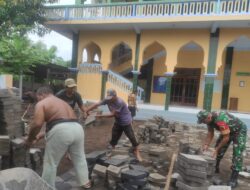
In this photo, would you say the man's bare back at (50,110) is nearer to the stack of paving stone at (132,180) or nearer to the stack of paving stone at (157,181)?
the stack of paving stone at (132,180)

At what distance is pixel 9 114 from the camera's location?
17.9 ft

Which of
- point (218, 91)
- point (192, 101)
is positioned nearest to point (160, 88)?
point (192, 101)

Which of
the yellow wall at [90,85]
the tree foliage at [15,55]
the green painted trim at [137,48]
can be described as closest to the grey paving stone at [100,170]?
the tree foliage at [15,55]

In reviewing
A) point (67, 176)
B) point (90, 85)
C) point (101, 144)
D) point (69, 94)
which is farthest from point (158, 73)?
point (67, 176)

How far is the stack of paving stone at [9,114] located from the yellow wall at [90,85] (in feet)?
29.4

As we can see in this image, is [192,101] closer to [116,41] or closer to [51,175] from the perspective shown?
[116,41]

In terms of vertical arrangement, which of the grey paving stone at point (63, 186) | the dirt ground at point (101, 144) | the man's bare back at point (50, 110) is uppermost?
the man's bare back at point (50, 110)

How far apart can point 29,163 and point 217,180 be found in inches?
131

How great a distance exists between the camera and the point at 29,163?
15.9 feet

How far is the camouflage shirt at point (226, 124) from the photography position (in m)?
4.91

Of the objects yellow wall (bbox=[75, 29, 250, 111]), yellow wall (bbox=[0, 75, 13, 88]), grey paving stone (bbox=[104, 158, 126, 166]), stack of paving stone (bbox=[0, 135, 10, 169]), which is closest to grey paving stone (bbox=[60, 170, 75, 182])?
grey paving stone (bbox=[104, 158, 126, 166])

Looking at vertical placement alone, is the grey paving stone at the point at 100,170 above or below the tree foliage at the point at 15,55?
below

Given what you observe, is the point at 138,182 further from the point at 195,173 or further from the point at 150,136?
the point at 150,136

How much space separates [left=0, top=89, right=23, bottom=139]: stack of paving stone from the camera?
530 cm
